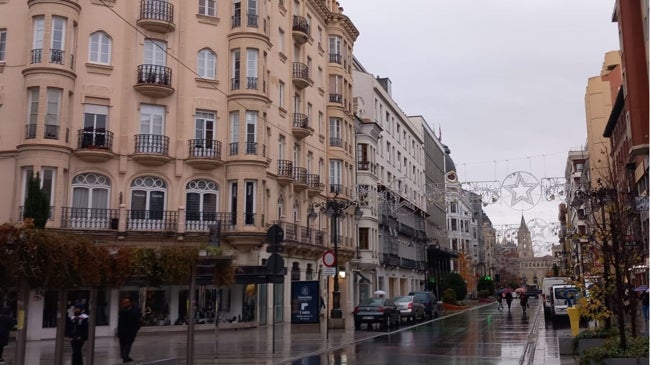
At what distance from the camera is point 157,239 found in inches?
1265

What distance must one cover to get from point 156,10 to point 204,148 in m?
7.07

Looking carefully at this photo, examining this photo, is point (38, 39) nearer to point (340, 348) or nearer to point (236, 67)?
point (236, 67)

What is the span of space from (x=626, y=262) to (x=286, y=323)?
23.8 meters

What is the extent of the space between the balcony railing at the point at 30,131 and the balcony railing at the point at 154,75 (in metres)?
5.32

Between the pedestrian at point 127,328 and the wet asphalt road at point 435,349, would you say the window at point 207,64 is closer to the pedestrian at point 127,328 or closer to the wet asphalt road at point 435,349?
the wet asphalt road at point 435,349

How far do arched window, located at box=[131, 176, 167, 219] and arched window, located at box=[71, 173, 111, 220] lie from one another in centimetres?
124

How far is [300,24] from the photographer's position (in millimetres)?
41906

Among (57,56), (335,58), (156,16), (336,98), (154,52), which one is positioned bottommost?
(57,56)

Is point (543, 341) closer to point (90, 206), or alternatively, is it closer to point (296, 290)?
point (296, 290)

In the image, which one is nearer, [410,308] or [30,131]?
[30,131]

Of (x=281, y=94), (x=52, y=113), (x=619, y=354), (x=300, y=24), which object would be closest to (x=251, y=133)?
(x=281, y=94)

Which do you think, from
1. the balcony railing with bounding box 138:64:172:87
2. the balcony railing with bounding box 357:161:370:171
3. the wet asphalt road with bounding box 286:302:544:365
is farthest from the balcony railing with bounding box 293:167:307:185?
the wet asphalt road with bounding box 286:302:544:365

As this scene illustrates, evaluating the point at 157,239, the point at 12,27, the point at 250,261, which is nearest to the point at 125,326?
the point at 157,239

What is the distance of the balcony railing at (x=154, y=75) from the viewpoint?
32875 millimetres
